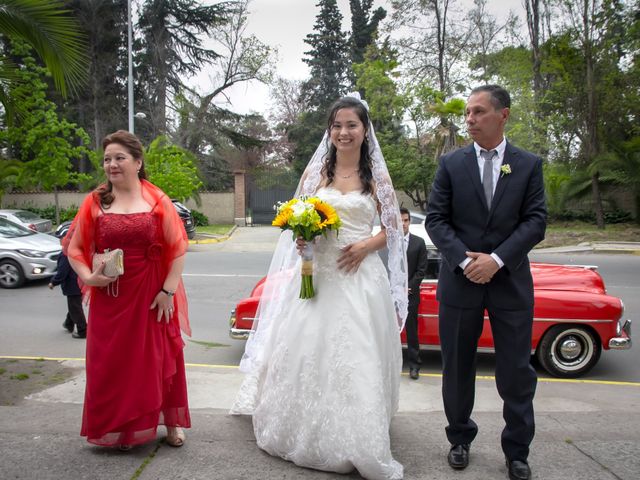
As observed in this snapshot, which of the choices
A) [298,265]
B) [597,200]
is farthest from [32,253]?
[597,200]

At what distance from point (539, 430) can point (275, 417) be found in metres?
1.81

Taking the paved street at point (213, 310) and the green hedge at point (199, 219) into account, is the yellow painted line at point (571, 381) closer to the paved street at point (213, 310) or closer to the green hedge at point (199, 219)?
the paved street at point (213, 310)

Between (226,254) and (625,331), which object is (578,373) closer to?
(625,331)

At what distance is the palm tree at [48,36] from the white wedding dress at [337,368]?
305 cm

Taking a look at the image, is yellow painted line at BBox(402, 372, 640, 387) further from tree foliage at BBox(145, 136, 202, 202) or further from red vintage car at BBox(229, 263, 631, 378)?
tree foliage at BBox(145, 136, 202, 202)

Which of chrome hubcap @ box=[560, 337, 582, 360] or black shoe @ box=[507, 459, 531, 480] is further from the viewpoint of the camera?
chrome hubcap @ box=[560, 337, 582, 360]

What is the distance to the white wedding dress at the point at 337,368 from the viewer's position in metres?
3.00

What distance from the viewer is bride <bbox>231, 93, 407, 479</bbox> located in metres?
3.04

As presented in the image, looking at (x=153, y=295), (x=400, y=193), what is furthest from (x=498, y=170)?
(x=400, y=193)

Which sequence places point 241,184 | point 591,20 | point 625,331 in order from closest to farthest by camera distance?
1. point 625,331
2. point 591,20
3. point 241,184

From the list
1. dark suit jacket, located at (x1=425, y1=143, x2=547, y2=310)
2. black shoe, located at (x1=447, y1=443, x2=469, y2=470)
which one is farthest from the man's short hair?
black shoe, located at (x1=447, y1=443, x2=469, y2=470)

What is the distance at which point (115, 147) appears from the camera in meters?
3.35

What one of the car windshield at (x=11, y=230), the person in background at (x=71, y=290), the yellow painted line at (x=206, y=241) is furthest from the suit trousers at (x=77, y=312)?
the yellow painted line at (x=206, y=241)

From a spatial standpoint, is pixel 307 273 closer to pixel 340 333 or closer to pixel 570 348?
pixel 340 333
